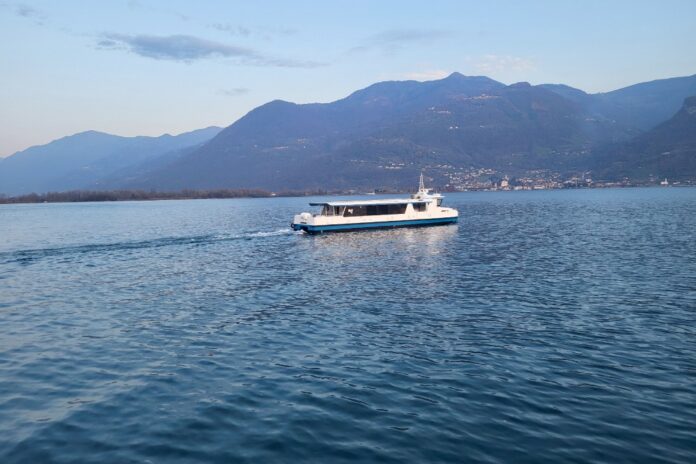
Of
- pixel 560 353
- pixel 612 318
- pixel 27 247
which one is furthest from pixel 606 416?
pixel 27 247

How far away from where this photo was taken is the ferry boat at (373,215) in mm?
A: 74000

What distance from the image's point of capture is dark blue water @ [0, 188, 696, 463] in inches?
527

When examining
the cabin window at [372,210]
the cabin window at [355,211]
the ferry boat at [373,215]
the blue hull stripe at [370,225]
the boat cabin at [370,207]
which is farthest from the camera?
the cabin window at [372,210]

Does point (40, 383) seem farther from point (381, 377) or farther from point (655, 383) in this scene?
point (655, 383)

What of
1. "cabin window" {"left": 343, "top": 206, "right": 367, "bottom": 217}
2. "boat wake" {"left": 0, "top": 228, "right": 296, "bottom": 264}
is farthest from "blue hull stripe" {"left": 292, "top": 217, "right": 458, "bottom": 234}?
"boat wake" {"left": 0, "top": 228, "right": 296, "bottom": 264}

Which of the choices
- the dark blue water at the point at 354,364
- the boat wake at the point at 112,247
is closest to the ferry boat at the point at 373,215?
the boat wake at the point at 112,247

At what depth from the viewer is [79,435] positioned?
1394 centimetres

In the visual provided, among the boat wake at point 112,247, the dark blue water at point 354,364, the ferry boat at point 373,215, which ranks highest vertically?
the ferry boat at point 373,215

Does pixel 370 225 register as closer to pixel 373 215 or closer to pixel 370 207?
pixel 373 215

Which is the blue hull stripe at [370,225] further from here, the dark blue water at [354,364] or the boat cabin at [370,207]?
the dark blue water at [354,364]

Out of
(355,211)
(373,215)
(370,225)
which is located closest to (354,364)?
(355,211)

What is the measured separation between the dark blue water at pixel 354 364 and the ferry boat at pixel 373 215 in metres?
31.7

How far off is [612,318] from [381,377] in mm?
14603

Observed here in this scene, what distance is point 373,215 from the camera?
260 ft
